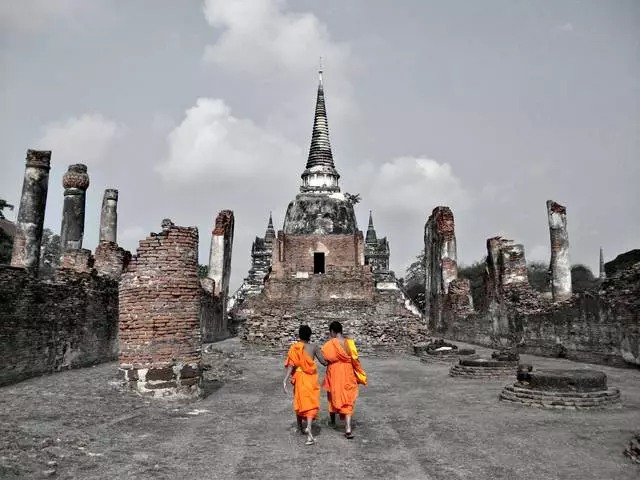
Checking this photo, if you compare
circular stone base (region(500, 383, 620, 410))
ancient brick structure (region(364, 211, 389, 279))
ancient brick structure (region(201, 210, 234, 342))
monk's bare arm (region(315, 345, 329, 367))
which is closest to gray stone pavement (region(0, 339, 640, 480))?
circular stone base (region(500, 383, 620, 410))

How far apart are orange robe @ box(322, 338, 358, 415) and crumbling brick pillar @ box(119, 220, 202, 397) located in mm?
2749

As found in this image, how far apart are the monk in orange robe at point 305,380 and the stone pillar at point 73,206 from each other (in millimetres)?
10817

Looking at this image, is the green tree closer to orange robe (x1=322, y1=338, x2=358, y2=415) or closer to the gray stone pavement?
the gray stone pavement

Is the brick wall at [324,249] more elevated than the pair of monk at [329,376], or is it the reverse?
the brick wall at [324,249]

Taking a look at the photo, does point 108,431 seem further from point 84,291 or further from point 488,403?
point 84,291

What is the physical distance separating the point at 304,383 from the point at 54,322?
6.39m

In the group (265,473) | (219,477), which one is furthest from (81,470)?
(265,473)

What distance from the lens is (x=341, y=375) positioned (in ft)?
17.5

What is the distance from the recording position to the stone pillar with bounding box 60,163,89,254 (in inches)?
560

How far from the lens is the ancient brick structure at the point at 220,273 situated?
2105 centimetres

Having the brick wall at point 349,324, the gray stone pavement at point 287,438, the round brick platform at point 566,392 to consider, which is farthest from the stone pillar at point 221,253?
the round brick platform at point 566,392

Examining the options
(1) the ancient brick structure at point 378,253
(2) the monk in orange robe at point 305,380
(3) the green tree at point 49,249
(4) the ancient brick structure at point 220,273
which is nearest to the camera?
(2) the monk in orange robe at point 305,380

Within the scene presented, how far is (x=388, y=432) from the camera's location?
536 cm

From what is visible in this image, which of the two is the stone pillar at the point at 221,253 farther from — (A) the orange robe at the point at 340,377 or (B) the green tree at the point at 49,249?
(B) the green tree at the point at 49,249
